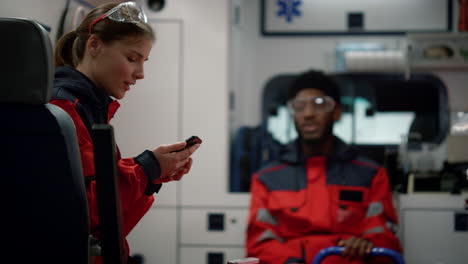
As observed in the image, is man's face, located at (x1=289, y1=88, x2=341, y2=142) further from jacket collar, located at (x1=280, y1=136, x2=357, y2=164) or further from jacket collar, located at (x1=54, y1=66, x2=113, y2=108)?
jacket collar, located at (x1=54, y1=66, x2=113, y2=108)

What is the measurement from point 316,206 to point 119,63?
6.09ft

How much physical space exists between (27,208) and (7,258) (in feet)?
0.39

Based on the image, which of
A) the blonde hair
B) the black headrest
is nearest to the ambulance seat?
the black headrest

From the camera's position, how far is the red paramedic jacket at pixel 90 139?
1340 millimetres

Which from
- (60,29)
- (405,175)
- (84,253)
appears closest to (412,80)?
(405,175)

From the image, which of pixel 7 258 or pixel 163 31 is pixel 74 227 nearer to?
pixel 7 258

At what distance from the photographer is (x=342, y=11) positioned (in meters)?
4.99

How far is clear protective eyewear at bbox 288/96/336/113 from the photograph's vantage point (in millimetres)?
3234

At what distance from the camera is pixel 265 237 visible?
9.72 ft

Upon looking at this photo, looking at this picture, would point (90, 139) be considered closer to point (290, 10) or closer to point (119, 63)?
point (119, 63)

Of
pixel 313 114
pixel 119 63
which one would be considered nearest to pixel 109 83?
pixel 119 63

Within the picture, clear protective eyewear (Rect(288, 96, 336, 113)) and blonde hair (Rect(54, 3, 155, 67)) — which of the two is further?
clear protective eyewear (Rect(288, 96, 336, 113))

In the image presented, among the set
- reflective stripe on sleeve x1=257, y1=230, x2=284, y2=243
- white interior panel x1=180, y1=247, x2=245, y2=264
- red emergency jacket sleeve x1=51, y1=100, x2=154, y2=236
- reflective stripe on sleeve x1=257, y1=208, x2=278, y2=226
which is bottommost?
white interior panel x1=180, y1=247, x2=245, y2=264

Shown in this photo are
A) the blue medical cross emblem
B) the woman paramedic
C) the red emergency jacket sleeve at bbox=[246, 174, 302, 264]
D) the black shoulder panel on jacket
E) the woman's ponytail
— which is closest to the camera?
the woman paramedic
